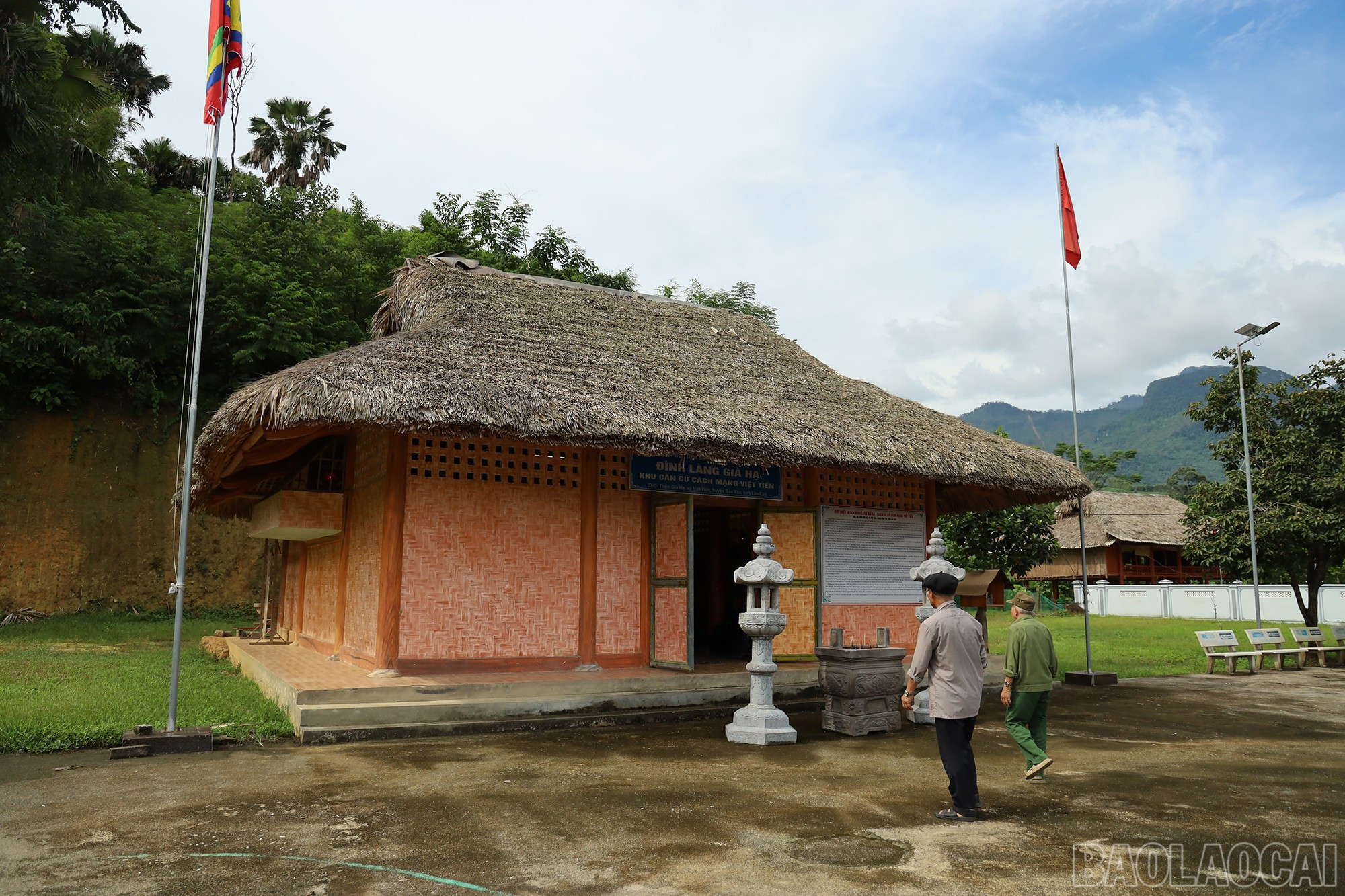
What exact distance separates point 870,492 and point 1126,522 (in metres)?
26.0

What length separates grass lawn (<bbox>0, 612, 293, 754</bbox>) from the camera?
670cm

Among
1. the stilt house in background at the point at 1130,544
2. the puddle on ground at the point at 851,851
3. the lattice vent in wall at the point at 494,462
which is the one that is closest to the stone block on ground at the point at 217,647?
the lattice vent in wall at the point at 494,462

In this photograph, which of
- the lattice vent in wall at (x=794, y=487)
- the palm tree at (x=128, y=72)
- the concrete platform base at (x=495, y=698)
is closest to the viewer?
the concrete platform base at (x=495, y=698)

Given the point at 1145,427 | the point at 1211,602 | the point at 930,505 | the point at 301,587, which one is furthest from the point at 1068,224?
the point at 1145,427

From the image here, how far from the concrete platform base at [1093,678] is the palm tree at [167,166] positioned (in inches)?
1034

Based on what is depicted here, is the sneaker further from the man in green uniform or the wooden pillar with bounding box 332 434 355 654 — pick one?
the wooden pillar with bounding box 332 434 355 654

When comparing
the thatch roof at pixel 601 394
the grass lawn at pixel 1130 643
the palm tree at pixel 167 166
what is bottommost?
the grass lawn at pixel 1130 643

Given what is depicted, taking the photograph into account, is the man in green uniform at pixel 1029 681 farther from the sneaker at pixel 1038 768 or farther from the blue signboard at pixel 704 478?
the blue signboard at pixel 704 478

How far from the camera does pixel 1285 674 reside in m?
13.2

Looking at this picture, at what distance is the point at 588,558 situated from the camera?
9.13 meters

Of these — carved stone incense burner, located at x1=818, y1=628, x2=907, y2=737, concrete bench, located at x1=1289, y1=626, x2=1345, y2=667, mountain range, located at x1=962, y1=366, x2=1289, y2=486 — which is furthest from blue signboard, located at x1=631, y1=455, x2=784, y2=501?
mountain range, located at x1=962, y1=366, x2=1289, y2=486

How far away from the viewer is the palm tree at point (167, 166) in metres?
25.4

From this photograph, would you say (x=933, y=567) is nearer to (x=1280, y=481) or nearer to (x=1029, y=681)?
(x=1029, y=681)

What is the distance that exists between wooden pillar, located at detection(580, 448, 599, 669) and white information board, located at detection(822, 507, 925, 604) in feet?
9.19
